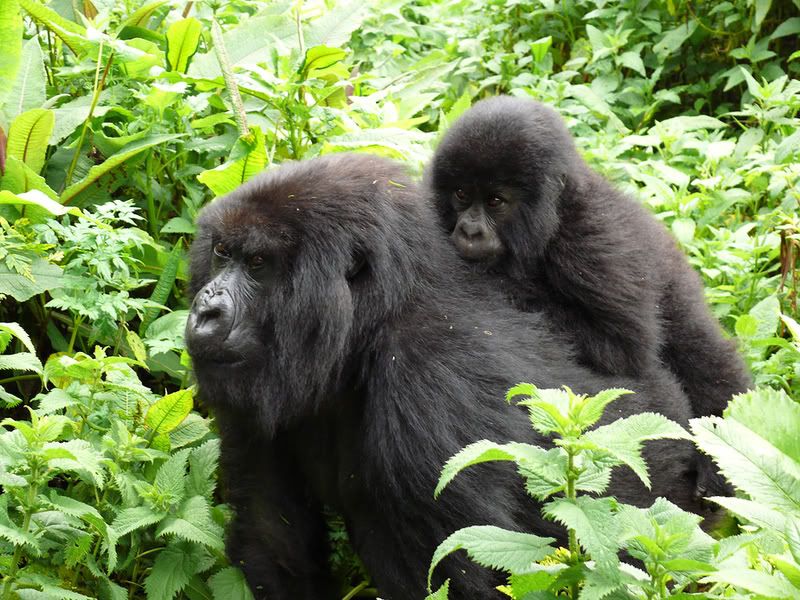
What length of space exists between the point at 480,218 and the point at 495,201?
145 millimetres

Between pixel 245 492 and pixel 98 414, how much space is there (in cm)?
51

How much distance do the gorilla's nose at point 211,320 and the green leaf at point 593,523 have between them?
1.18 metres

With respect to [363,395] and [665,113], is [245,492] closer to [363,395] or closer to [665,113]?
[363,395]

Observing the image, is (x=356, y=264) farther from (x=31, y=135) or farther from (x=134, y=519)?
(x=31, y=135)

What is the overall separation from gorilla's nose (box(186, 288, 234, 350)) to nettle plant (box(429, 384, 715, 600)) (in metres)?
1.04

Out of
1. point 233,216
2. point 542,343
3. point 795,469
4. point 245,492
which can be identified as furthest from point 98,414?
point 795,469

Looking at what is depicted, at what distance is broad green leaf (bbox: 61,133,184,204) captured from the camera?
13.3 ft

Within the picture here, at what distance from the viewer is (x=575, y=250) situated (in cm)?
357

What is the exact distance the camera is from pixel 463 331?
2973mm

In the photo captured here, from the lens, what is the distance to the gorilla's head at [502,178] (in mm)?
3635

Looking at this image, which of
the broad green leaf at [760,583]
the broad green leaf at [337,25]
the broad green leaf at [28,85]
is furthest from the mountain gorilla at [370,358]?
the broad green leaf at [337,25]

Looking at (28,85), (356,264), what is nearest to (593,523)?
(356,264)

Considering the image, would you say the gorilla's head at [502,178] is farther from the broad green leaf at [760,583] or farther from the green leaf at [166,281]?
the broad green leaf at [760,583]

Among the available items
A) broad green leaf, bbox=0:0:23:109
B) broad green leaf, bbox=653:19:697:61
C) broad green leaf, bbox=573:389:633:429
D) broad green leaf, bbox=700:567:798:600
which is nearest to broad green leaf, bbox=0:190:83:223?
broad green leaf, bbox=0:0:23:109
